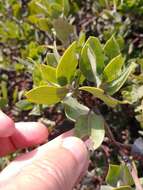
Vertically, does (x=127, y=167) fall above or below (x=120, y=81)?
below

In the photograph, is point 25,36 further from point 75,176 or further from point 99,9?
point 75,176

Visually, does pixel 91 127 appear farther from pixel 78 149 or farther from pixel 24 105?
pixel 24 105

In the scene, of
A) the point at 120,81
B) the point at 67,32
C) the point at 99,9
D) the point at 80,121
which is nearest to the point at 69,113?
the point at 80,121

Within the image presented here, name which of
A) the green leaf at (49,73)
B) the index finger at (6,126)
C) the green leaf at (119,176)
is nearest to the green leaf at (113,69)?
the green leaf at (49,73)

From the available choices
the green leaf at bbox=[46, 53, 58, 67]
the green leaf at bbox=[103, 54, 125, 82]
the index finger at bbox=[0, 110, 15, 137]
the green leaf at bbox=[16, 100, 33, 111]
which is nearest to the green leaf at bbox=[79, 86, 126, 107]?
the green leaf at bbox=[103, 54, 125, 82]

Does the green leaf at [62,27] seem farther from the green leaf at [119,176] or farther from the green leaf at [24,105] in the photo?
the green leaf at [119,176]

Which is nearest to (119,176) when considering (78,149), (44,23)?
(78,149)

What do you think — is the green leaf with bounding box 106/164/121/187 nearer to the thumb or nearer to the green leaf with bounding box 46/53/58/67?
the thumb
